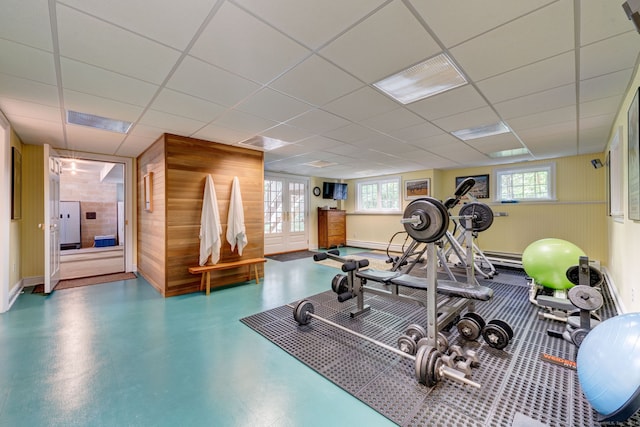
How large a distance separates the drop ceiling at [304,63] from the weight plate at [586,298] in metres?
1.83

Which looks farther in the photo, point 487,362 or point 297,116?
point 297,116

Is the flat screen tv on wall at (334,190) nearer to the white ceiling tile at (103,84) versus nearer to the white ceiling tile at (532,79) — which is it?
the white ceiling tile at (532,79)

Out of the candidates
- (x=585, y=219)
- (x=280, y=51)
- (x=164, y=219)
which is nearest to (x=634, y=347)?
(x=280, y=51)

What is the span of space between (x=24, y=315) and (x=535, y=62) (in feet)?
18.9

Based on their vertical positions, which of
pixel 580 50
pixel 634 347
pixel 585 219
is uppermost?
pixel 580 50

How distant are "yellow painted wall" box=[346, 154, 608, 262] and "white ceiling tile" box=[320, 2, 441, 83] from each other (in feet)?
18.1

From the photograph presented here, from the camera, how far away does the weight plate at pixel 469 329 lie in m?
2.46

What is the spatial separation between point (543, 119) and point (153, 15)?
161 inches

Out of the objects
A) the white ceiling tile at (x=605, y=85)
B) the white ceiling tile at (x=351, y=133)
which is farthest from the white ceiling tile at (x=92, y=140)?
the white ceiling tile at (x=605, y=85)

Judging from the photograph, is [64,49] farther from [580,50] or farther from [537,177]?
[537,177]

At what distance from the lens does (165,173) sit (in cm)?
379

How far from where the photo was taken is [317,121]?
3.31 metres

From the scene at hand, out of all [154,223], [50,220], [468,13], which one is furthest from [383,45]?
[50,220]

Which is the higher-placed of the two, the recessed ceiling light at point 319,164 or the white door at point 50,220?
the recessed ceiling light at point 319,164
